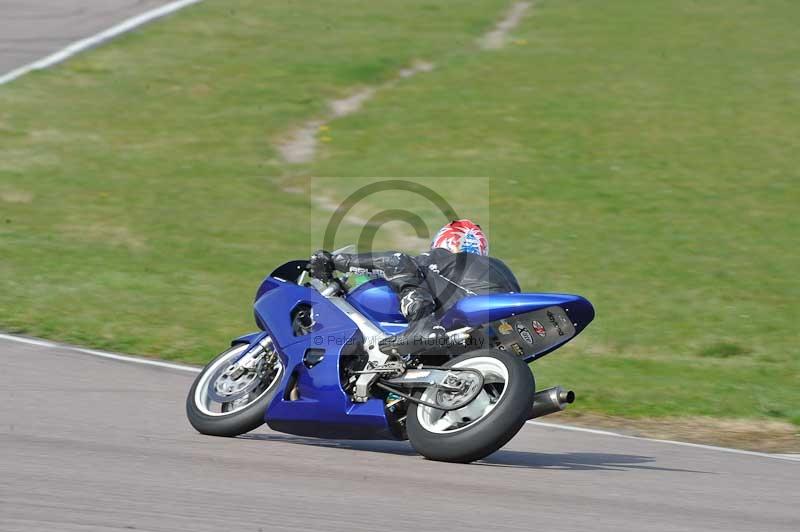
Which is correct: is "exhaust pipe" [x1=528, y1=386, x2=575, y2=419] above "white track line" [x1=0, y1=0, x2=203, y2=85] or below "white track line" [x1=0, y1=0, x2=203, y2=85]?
above

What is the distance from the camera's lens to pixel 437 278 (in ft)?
23.7

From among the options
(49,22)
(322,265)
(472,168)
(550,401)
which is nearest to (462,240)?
(322,265)

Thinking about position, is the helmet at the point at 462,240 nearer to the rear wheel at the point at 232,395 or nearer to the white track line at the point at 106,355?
the rear wheel at the point at 232,395

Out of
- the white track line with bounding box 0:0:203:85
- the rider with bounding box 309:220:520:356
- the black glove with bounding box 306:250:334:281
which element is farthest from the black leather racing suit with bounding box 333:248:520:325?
the white track line with bounding box 0:0:203:85

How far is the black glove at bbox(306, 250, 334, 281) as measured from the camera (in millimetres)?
7562

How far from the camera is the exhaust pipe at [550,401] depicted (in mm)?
6836

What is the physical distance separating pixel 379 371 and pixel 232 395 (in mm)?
1111

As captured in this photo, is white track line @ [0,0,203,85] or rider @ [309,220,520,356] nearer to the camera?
rider @ [309,220,520,356]

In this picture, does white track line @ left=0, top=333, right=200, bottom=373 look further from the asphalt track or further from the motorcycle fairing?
the asphalt track

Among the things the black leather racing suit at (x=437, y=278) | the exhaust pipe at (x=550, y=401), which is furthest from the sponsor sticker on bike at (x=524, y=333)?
the exhaust pipe at (x=550, y=401)

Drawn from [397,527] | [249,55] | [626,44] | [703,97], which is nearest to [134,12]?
[249,55]

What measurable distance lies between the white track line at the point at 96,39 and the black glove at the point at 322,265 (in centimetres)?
1658

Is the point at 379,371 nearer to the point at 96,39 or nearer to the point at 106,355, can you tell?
the point at 106,355

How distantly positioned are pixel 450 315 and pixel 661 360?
511cm
